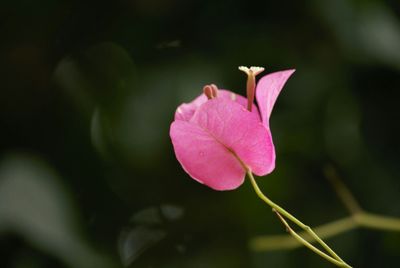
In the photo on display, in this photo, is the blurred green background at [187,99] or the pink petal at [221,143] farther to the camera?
the blurred green background at [187,99]

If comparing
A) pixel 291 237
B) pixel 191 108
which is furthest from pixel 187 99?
pixel 191 108

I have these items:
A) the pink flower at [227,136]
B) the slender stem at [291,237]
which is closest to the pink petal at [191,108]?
the pink flower at [227,136]

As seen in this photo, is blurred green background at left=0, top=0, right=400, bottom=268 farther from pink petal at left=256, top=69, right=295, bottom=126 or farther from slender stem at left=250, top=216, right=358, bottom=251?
pink petal at left=256, top=69, right=295, bottom=126

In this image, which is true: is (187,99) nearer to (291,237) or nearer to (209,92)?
(291,237)

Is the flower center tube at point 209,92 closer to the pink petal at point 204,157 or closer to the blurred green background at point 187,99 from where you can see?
the pink petal at point 204,157

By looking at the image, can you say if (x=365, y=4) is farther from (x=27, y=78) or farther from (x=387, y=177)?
(x=27, y=78)
